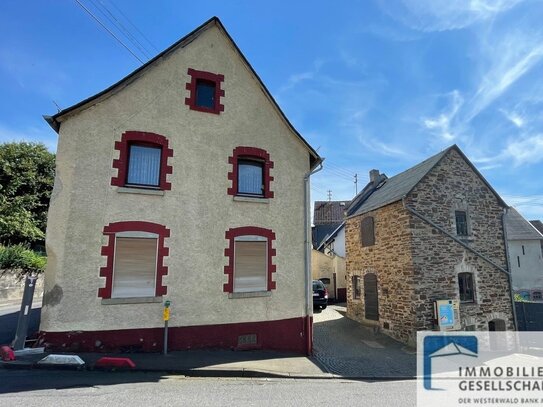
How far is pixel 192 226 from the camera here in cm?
888

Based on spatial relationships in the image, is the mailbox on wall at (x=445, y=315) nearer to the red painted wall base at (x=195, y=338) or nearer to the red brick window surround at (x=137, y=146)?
the red painted wall base at (x=195, y=338)

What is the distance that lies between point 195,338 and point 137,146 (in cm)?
558

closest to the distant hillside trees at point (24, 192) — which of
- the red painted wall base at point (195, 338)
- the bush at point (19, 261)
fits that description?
the bush at point (19, 261)

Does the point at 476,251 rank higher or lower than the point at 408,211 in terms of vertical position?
lower

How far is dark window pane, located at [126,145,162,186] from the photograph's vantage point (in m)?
8.80

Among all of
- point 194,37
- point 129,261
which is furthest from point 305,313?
point 194,37

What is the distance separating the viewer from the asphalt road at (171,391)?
5285 mm

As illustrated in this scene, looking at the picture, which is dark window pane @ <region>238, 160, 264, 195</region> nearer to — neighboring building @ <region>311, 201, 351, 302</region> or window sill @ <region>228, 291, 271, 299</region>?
window sill @ <region>228, 291, 271, 299</region>

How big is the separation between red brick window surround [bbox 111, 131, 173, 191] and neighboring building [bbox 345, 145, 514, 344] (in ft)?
32.5

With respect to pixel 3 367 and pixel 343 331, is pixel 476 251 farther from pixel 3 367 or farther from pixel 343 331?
pixel 3 367

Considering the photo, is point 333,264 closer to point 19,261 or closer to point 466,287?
point 466,287

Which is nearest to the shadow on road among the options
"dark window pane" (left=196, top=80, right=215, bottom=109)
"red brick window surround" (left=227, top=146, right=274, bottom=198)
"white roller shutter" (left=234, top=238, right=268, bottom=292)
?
"white roller shutter" (left=234, top=238, right=268, bottom=292)

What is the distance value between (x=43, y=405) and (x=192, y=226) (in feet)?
16.0

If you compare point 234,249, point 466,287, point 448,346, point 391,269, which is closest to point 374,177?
point 391,269
